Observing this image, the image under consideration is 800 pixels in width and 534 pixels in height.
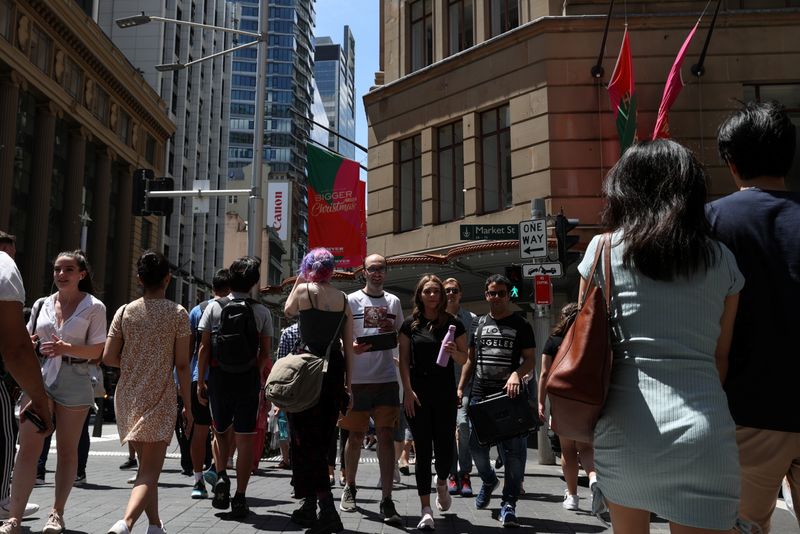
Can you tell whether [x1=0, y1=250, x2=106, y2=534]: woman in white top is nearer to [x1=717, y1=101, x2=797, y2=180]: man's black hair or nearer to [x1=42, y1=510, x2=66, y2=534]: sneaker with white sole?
[x1=42, y1=510, x2=66, y2=534]: sneaker with white sole

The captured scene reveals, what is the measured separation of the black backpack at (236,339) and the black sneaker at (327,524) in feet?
5.04

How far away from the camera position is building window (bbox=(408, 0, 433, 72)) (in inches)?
Answer: 917

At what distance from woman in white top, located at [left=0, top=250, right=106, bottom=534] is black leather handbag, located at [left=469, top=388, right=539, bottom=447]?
3.04 metres

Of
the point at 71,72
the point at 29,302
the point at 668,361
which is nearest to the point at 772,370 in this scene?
the point at 668,361

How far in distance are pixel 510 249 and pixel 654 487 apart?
14.9 meters

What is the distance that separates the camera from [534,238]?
13117 mm

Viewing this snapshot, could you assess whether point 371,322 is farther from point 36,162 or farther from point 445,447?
point 36,162

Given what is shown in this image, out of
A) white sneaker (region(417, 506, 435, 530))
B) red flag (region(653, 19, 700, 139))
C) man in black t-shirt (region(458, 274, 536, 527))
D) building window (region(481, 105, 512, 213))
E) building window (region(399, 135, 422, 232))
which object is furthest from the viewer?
building window (region(399, 135, 422, 232))

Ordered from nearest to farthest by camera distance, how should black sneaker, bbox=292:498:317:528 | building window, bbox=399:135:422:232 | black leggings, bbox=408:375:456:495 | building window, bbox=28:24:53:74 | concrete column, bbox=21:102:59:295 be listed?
black sneaker, bbox=292:498:317:528 → black leggings, bbox=408:375:456:495 → building window, bbox=399:135:422:232 → building window, bbox=28:24:53:74 → concrete column, bbox=21:102:59:295

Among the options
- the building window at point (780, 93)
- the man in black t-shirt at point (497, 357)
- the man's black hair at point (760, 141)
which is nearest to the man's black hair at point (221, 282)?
the man in black t-shirt at point (497, 357)

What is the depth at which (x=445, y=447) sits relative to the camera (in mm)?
6559

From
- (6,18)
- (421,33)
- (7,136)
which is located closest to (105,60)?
(6,18)

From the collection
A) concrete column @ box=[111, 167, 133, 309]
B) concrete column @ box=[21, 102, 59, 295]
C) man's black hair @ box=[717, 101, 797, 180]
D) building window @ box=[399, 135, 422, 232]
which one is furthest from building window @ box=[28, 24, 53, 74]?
man's black hair @ box=[717, 101, 797, 180]

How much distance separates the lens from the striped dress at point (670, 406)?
7.98ft
